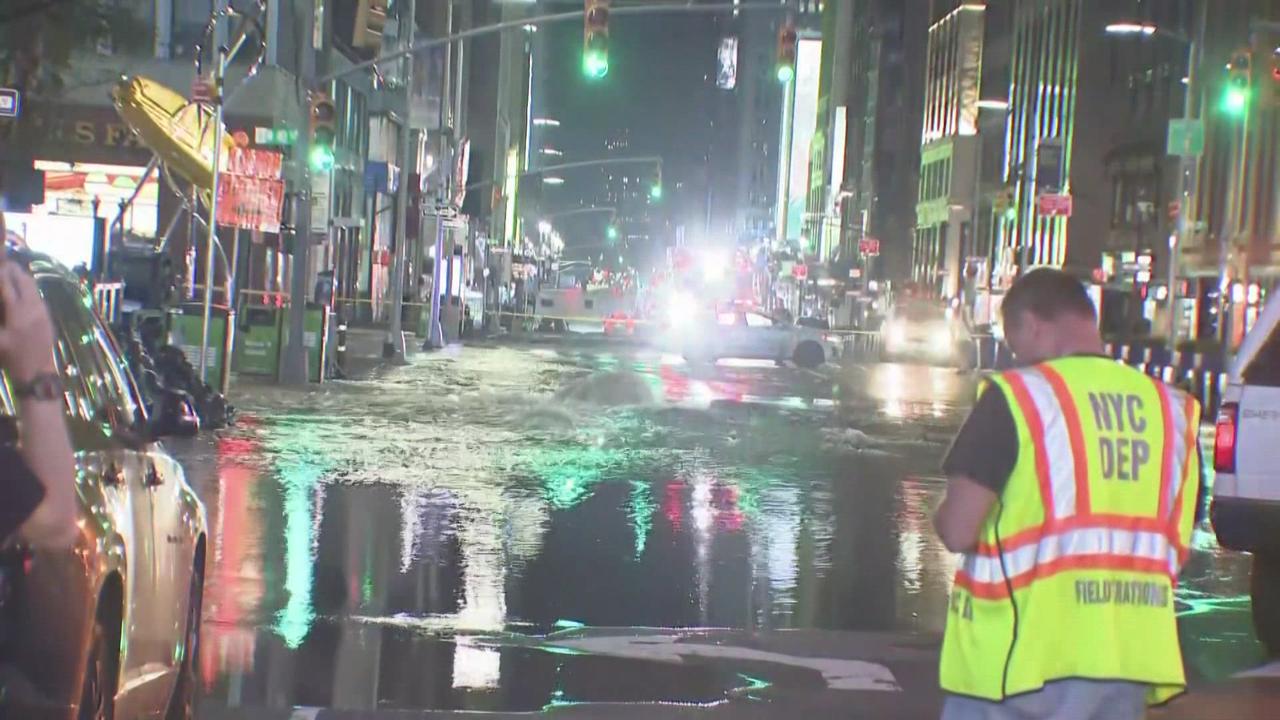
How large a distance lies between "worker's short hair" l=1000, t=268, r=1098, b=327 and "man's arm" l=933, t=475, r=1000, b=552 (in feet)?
1.50

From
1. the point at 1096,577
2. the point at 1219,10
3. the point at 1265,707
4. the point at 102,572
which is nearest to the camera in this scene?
the point at 1096,577

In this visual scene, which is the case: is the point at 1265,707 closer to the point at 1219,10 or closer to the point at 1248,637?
the point at 1248,637

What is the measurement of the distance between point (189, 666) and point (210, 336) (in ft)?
62.5

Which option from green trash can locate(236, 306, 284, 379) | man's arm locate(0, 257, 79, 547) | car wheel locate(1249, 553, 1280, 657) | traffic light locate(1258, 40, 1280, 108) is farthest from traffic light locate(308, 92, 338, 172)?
man's arm locate(0, 257, 79, 547)

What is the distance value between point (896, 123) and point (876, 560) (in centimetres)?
11682

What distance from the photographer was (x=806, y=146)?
19162 cm

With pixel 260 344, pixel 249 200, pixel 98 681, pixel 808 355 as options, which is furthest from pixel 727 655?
pixel 808 355

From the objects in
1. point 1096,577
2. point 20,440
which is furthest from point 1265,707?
point 20,440

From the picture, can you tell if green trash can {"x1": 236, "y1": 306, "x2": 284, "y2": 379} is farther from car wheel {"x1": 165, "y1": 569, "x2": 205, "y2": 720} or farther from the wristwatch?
the wristwatch

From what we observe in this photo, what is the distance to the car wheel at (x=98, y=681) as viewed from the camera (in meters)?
5.12

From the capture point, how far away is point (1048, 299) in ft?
15.3

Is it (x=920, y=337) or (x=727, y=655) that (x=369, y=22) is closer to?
(x=727, y=655)

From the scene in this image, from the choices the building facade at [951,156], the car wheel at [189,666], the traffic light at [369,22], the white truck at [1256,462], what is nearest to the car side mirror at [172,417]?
the car wheel at [189,666]

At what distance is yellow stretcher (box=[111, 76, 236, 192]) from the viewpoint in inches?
1126
